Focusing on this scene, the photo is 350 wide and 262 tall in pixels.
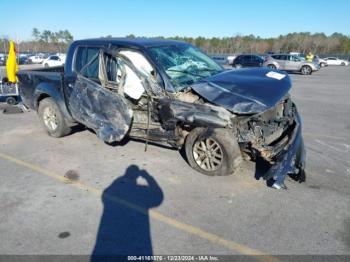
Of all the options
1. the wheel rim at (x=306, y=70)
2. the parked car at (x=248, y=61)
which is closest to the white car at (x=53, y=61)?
the parked car at (x=248, y=61)

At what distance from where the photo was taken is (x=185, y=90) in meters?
4.68

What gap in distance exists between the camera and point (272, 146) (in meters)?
4.36

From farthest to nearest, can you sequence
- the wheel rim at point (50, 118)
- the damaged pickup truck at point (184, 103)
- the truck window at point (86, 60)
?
the wheel rim at point (50, 118) → the truck window at point (86, 60) → the damaged pickup truck at point (184, 103)

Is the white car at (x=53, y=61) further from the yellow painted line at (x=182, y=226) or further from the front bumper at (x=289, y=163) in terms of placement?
the front bumper at (x=289, y=163)

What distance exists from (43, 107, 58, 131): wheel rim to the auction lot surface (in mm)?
736

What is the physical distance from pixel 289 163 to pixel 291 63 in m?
25.1

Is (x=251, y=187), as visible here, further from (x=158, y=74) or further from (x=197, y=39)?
(x=197, y=39)

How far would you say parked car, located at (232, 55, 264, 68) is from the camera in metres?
27.4

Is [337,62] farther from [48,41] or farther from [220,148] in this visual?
[48,41]

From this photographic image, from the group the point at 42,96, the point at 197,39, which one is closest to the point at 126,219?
the point at 42,96

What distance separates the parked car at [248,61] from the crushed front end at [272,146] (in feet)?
78.7

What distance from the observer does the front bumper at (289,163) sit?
4.03 m

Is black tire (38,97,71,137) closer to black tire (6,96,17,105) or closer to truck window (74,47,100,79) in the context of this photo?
truck window (74,47,100,79)

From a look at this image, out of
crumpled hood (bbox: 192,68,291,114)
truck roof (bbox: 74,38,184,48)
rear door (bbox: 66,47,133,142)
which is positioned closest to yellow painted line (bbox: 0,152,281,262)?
rear door (bbox: 66,47,133,142)
